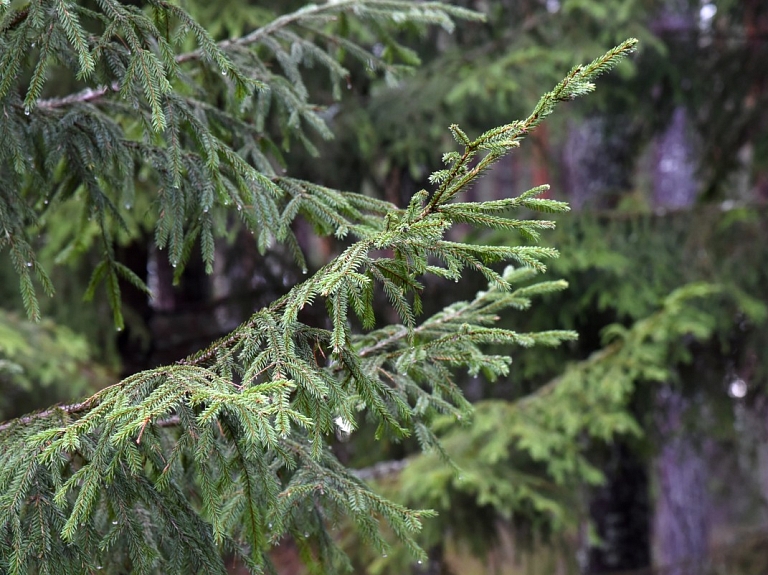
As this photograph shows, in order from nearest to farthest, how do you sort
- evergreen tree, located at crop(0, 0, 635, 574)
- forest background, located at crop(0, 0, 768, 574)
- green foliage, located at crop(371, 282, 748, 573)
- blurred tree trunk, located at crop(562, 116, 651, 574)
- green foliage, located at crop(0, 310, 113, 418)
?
evergreen tree, located at crop(0, 0, 635, 574) < green foliage, located at crop(371, 282, 748, 573) < forest background, located at crop(0, 0, 768, 574) < green foliage, located at crop(0, 310, 113, 418) < blurred tree trunk, located at crop(562, 116, 651, 574)

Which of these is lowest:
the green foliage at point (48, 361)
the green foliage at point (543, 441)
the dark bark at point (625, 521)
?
the dark bark at point (625, 521)

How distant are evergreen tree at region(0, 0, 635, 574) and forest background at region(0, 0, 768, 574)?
6.22 ft

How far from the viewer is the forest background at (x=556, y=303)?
4434 millimetres

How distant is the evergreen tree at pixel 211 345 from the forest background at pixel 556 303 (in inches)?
74.6

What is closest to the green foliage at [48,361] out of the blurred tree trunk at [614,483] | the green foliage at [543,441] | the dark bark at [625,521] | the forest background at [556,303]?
the forest background at [556,303]

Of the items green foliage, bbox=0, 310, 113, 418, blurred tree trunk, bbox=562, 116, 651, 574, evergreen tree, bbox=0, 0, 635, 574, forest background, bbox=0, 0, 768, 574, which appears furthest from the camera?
blurred tree trunk, bbox=562, 116, 651, 574

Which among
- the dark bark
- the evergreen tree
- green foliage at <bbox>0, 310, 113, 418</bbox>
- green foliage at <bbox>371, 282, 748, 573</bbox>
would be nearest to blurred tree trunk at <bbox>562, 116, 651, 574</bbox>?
the dark bark

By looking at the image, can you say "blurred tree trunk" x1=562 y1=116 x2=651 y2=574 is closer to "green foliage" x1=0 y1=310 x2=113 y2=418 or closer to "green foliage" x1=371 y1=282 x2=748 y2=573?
"green foliage" x1=371 y1=282 x2=748 y2=573

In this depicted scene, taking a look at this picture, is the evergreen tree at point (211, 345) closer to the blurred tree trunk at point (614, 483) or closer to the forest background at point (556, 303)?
the forest background at point (556, 303)

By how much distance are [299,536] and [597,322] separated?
13.3 feet

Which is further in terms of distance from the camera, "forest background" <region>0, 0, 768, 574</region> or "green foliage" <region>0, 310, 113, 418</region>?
"green foliage" <region>0, 310, 113, 418</region>

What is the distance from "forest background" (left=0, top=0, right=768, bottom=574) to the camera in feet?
14.5

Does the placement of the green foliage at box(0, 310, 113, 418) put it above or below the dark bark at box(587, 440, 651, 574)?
above

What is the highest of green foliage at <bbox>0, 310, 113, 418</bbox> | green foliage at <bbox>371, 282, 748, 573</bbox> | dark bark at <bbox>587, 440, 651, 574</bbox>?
green foliage at <bbox>0, 310, 113, 418</bbox>
